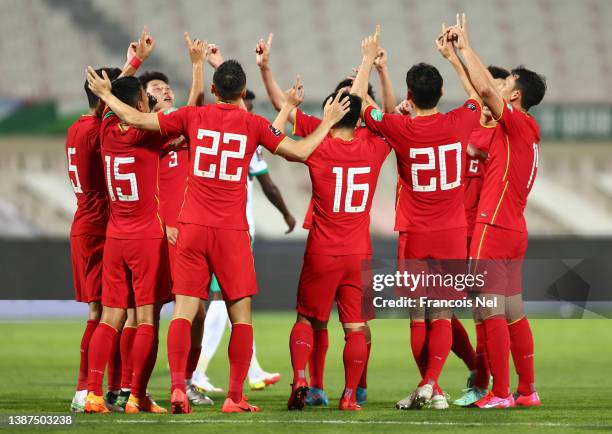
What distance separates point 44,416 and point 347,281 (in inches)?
84.1

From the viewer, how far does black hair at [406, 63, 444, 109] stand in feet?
24.1

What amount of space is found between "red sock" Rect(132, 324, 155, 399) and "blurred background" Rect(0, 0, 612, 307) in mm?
14257

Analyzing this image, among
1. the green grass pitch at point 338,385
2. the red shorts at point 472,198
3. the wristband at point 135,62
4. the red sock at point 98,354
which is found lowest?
the green grass pitch at point 338,385

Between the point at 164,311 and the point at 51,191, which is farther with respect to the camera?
the point at 51,191

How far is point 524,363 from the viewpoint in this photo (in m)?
7.80

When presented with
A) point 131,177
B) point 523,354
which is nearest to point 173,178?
point 131,177

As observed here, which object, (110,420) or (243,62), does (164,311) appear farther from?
(110,420)

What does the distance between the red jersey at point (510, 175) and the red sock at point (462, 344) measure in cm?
95

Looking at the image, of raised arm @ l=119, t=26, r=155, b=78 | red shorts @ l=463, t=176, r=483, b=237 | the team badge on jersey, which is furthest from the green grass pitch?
raised arm @ l=119, t=26, r=155, b=78

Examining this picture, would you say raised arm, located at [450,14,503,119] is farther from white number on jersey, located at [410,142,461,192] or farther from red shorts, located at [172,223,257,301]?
red shorts, located at [172,223,257,301]

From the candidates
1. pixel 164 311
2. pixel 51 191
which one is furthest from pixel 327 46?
pixel 164 311

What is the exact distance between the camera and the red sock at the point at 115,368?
24.7 feet

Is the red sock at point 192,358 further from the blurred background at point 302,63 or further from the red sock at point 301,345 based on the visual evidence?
the blurred background at point 302,63

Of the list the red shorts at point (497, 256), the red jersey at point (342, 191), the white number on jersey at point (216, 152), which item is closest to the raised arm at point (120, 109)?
the white number on jersey at point (216, 152)
